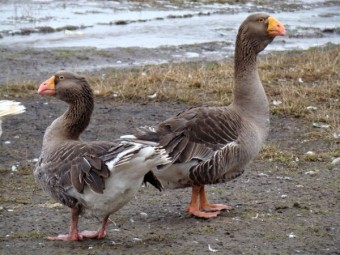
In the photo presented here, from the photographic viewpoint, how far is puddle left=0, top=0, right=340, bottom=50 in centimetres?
2133

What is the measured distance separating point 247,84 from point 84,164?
241 centimetres

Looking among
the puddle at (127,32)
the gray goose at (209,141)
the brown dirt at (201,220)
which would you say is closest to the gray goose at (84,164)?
the brown dirt at (201,220)

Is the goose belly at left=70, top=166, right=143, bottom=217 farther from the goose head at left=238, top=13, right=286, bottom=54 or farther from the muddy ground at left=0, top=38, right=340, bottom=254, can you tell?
the goose head at left=238, top=13, right=286, bottom=54

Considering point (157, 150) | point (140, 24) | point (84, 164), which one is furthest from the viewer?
point (140, 24)

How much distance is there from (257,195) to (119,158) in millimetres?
2769

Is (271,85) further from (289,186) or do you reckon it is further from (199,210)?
(199,210)

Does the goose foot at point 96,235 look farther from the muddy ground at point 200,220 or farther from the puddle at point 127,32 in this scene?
the puddle at point 127,32

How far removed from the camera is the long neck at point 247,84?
304 inches

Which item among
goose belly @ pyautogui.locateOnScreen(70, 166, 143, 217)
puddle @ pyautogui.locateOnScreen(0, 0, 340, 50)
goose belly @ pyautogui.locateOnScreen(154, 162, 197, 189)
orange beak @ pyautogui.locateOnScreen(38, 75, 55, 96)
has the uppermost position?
orange beak @ pyautogui.locateOnScreen(38, 75, 55, 96)

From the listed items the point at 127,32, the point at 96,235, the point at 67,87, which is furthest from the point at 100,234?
the point at 127,32

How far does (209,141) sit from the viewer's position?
23.9ft

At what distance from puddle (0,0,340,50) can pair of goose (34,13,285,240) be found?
1262cm

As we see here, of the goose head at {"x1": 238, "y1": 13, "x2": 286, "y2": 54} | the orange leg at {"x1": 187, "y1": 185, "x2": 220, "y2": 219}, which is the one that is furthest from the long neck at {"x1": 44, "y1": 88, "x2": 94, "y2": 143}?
the goose head at {"x1": 238, "y1": 13, "x2": 286, "y2": 54}

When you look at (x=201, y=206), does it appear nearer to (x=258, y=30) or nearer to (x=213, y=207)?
(x=213, y=207)
